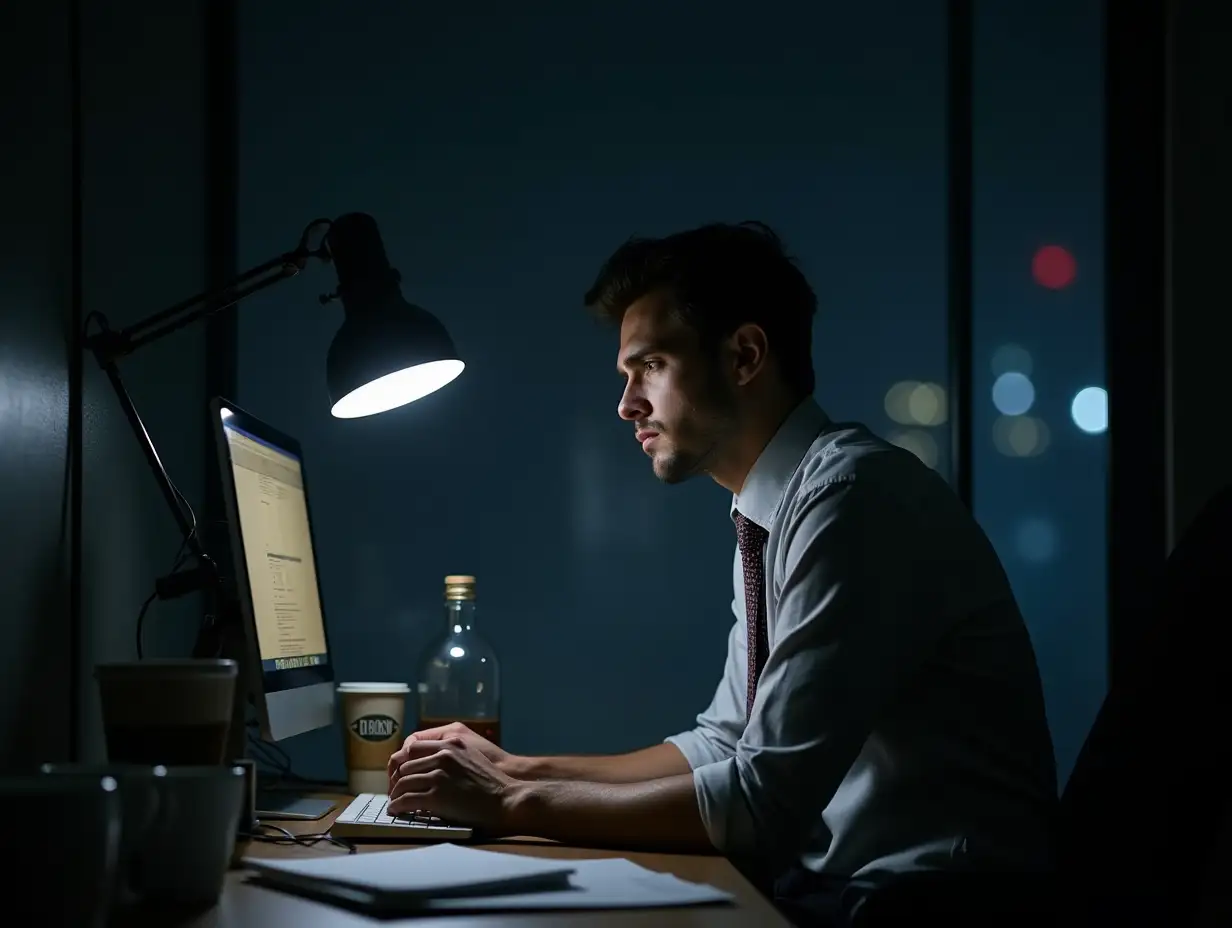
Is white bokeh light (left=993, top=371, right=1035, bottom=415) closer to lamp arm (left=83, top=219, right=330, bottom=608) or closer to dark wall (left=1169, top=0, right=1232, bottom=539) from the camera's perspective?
dark wall (left=1169, top=0, right=1232, bottom=539)

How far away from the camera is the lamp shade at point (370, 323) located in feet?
5.16

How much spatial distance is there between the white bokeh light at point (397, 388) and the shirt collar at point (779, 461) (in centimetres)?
46

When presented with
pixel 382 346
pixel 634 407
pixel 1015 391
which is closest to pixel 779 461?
pixel 634 407

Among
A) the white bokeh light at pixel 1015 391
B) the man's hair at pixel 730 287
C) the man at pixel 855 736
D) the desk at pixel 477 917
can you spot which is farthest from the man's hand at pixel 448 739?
the white bokeh light at pixel 1015 391

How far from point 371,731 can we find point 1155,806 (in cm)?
110

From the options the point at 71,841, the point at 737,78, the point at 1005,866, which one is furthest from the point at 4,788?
the point at 737,78

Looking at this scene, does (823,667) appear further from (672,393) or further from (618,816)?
(672,393)

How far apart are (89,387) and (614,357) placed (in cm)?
102

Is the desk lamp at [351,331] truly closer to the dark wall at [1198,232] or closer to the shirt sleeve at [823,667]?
the shirt sleeve at [823,667]

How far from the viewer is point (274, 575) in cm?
162

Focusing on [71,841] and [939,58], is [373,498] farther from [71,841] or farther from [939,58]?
[71,841]

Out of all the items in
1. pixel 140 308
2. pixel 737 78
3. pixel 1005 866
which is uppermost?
pixel 737 78

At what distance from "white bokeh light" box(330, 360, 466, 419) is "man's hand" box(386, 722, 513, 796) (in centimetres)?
48

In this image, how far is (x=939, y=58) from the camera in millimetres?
2363
